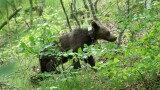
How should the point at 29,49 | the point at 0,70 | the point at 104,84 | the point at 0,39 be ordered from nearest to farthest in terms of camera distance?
the point at 0,70
the point at 29,49
the point at 104,84
the point at 0,39

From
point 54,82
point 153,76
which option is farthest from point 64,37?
point 153,76

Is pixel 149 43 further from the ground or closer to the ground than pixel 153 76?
further from the ground

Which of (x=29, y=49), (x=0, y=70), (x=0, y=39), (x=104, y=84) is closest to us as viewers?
(x=0, y=70)

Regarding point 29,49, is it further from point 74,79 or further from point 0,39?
point 0,39

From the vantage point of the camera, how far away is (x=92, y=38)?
822 centimetres

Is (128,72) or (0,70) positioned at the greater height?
(0,70)

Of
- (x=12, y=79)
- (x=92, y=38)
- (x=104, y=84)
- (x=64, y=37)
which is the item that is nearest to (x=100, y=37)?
(x=92, y=38)

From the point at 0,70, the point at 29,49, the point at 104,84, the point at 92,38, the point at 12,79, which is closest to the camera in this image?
the point at 0,70

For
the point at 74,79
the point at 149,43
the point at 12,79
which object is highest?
the point at 149,43

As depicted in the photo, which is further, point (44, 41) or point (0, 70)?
point (44, 41)

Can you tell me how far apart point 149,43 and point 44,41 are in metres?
1.79

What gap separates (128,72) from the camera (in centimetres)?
468

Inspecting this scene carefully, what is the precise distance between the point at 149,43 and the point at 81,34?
3.81 meters

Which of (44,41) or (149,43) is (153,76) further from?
(44,41)
